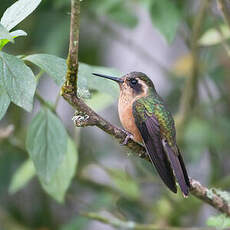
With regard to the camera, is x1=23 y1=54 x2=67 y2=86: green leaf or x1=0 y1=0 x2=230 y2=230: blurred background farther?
x1=0 y1=0 x2=230 y2=230: blurred background

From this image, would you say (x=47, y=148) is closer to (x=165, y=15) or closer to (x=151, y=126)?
(x=151, y=126)

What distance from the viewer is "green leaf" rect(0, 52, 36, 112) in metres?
1.75

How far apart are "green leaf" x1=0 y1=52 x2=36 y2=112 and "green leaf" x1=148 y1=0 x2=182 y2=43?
1.63 metres

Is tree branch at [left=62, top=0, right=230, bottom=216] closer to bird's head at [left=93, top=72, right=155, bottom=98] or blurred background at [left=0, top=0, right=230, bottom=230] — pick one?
bird's head at [left=93, top=72, right=155, bottom=98]

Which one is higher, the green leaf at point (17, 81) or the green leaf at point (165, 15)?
the green leaf at point (17, 81)

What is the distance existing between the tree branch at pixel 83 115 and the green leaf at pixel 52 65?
0.14m

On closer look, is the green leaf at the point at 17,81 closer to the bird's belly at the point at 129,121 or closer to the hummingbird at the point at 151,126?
the hummingbird at the point at 151,126

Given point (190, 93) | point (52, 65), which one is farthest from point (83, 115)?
point (190, 93)

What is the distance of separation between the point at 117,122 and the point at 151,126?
7.37 feet

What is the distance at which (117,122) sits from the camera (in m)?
4.95

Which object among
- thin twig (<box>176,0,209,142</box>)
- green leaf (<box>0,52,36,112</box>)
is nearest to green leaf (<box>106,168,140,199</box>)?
thin twig (<box>176,0,209,142</box>)

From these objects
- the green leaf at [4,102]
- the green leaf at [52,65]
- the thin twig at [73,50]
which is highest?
the thin twig at [73,50]

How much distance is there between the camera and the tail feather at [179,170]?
7.36 feet

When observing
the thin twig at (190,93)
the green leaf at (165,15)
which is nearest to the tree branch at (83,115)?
the green leaf at (165,15)
